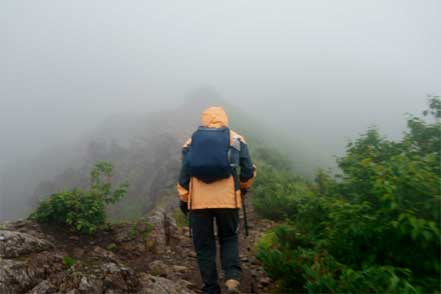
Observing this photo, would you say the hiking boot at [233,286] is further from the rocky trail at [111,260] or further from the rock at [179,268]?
the rock at [179,268]

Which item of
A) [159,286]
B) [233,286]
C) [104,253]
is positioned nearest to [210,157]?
[233,286]

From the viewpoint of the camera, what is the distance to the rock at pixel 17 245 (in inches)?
168

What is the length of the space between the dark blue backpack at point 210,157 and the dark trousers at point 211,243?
462mm

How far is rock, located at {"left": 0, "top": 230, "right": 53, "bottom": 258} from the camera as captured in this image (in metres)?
4.26

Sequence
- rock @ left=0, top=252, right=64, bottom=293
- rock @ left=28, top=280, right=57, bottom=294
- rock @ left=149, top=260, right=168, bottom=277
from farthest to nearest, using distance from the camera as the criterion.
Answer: rock @ left=149, top=260, right=168, bottom=277
rock @ left=0, top=252, right=64, bottom=293
rock @ left=28, top=280, right=57, bottom=294

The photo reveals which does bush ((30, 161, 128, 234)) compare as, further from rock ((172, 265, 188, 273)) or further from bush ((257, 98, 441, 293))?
bush ((257, 98, 441, 293))

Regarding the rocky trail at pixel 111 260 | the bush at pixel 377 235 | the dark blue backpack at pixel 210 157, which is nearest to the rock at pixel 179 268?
the rocky trail at pixel 111 260

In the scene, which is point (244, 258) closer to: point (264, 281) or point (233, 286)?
point (264, 281)

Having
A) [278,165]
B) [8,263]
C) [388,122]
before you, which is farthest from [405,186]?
[388,122]

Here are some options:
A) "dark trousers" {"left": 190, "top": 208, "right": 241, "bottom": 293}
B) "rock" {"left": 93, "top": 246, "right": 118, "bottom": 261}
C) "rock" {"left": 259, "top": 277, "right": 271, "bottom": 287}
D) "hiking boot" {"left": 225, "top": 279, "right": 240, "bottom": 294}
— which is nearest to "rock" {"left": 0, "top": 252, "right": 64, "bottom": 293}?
"rock" {"left": 93, "top": 246, "right": 118, "bottom": 261}

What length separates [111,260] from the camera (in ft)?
15.8

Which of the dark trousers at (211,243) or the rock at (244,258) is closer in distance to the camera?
the dark trousers at (211,243)

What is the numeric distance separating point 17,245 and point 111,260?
48.2 inches

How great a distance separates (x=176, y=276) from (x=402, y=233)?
3.31m
